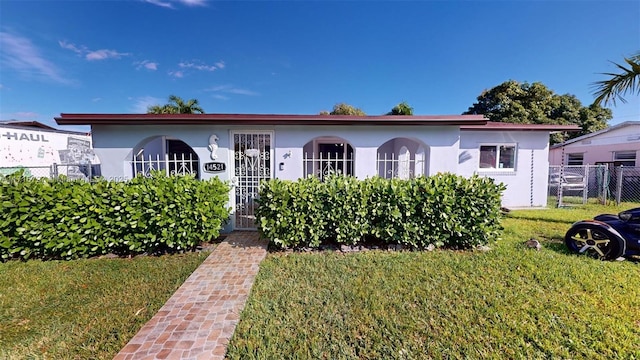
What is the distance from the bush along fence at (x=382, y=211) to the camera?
4609 mm

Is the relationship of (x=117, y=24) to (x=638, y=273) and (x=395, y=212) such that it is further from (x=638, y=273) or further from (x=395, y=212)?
(x=638, y=273)

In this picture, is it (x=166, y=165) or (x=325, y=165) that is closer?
(x=166, y=165)

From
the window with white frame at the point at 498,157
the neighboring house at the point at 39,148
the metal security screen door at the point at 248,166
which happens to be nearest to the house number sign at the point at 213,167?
the metal security screen door at the point at 248,166

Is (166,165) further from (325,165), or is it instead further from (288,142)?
(325,165)

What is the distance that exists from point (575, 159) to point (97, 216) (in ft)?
79.0

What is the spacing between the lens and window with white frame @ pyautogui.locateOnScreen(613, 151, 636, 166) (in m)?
12.2

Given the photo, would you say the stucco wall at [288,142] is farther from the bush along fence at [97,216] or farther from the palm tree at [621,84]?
the palm tree at [621,84]

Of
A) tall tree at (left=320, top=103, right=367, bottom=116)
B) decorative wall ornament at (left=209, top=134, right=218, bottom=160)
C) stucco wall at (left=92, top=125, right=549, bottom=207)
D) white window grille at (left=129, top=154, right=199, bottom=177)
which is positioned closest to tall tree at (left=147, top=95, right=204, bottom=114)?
white window grille at (left=129, top=154, right=199, bottom=177)

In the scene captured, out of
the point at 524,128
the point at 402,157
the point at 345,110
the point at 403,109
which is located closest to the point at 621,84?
the point at 524,128

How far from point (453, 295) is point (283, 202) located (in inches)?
123

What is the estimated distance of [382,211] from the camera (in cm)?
468

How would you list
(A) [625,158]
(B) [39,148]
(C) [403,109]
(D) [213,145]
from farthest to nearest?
(C) [403,109] → (A) [625,158] → (B) [39,148] → (D) [213,145]

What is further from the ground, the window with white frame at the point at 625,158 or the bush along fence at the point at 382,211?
the window with white frame at the point at 625,158

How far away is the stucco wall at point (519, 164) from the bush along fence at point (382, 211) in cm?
414
